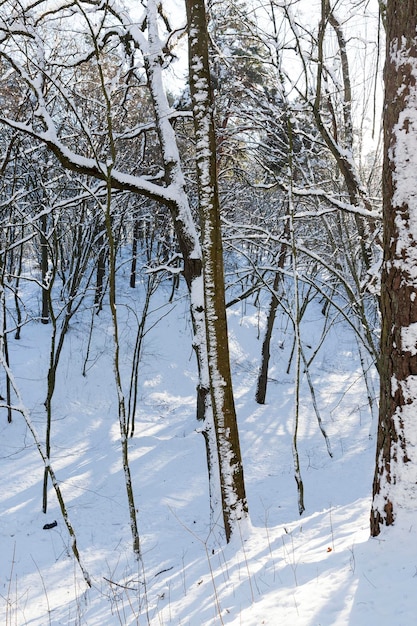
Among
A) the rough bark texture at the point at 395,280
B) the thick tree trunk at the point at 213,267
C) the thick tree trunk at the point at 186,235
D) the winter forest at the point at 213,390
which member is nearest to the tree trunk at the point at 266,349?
the winter forest at the point at 213,390

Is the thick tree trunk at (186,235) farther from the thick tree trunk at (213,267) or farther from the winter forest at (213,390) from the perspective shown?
the thick tree trunk at (213,267)

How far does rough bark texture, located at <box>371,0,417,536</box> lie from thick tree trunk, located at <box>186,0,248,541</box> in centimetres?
203

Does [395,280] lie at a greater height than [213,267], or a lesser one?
lesser

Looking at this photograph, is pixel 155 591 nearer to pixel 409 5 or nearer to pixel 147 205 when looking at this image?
pixel 409 5

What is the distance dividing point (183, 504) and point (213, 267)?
611cm

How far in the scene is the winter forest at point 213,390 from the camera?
3.32 meters

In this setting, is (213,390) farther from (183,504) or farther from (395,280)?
(183,504)

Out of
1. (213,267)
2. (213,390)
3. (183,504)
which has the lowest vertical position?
(183,504)

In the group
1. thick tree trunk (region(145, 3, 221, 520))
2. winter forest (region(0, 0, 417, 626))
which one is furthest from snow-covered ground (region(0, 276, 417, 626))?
thick tree trunk (region(145, 3, 221, 520))

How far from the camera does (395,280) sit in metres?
3.35

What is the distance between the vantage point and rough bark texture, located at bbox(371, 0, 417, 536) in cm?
326

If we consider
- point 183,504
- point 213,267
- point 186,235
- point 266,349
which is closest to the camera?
point 213,267

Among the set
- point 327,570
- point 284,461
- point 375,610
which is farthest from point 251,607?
point 284,461

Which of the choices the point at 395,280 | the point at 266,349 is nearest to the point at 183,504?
the point at 266,349
